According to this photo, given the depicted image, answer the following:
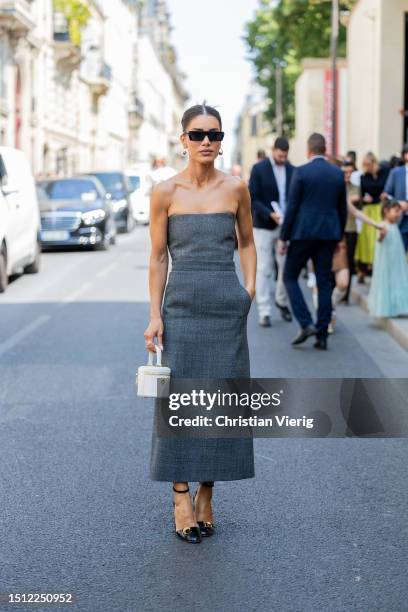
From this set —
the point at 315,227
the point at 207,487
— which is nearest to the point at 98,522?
the point at 207,487

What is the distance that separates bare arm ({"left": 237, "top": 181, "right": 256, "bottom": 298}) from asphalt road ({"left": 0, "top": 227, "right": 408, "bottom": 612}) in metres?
1.04

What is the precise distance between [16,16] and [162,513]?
122 feet

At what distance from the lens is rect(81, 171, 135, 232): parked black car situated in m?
33.2

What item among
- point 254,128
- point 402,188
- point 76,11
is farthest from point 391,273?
point 254,128

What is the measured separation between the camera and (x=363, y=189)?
53.1 feet

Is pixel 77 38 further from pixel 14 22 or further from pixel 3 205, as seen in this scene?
pixel 3 205

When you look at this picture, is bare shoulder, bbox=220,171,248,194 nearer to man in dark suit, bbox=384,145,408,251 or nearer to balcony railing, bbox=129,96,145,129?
man in dark suit, bbox=384,145,408,251

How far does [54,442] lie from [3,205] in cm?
961

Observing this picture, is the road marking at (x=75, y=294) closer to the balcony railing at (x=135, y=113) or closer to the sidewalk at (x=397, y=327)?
the sidewalk at (x=397, y=327)

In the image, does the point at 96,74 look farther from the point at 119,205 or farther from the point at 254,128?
the point at 254,128

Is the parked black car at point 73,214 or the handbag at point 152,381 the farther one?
the parked black car at point 73,214

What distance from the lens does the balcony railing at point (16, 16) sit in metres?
40.6

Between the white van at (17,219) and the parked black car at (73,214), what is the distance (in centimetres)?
512

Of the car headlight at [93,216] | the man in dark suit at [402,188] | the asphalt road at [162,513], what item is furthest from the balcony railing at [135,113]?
the asphalt road at [162,513]
